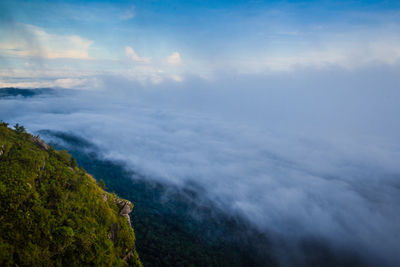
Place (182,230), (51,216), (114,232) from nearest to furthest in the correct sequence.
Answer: (51,216)
(114,232)
(182,230)

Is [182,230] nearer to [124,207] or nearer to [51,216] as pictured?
[124,207]

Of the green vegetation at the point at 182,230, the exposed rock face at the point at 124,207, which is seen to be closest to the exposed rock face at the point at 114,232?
the exposed rock face at the point at 124,207

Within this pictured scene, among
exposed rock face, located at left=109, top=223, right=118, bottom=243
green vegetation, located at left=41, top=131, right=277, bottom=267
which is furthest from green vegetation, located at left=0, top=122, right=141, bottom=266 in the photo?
green vegetation, located at left=41, top=131, right=277, bottom=267

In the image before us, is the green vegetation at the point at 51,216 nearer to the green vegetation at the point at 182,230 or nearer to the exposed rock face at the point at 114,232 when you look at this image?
the exposed rock face at the point at 114,232

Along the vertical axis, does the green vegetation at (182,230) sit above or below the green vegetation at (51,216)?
below

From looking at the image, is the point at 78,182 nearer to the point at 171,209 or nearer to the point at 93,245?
the point at 93,245

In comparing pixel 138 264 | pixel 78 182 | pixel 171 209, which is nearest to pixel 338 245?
pixel 171 209

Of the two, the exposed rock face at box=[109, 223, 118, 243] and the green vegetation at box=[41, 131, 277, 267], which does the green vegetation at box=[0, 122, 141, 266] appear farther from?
the green vegetation at box=[41, 131, 277, 267]

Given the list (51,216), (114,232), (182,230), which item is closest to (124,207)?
(114,232)
